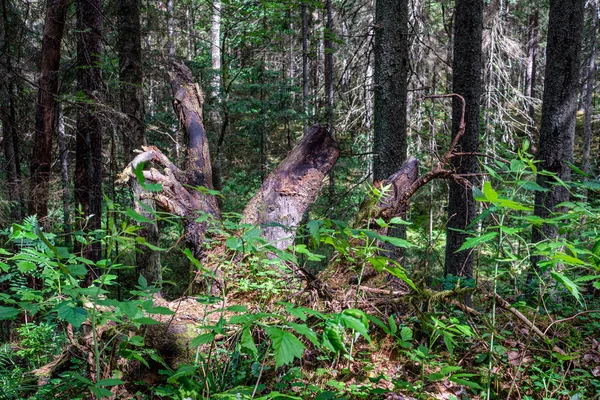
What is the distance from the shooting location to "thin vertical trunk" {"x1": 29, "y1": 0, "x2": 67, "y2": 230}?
20.0ft

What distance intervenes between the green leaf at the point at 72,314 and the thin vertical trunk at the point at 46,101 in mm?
5493

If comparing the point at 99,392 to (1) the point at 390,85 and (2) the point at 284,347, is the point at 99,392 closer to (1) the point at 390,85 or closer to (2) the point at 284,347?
(2) the point at 284,347

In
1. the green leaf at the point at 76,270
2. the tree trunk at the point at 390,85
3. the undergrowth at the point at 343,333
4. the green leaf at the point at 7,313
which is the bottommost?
the undergrowth at the point at 343,333

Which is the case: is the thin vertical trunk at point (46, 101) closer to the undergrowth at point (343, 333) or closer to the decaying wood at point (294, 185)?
the decaying wood at point (294, 185)

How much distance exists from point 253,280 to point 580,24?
5.63 meters

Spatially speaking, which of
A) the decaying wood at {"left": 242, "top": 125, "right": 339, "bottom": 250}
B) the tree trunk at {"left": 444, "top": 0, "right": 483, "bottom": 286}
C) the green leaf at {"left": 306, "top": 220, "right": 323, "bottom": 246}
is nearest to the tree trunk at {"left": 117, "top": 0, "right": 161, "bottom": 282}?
the decaying wood at {"left": 242, "top": 125, "right": 339, "bottom": 250}

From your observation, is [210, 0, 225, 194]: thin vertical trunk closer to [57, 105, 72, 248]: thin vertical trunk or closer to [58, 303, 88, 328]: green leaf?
[57, 105, 72, 248]: thin vertical trunk

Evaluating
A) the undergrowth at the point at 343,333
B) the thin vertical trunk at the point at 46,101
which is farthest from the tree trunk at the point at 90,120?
the undergrowth at the point at 343,333

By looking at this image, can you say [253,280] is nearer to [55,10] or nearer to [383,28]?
[383,28]

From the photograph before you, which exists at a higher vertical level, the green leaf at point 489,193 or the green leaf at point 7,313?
the green leaf at point 489,193

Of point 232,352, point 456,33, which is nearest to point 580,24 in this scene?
point 456,33

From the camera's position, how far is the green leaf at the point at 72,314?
4.39ft

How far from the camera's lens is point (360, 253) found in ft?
6.81

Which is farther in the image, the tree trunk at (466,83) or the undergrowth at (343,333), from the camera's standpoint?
the tree trunk at (466,83)
